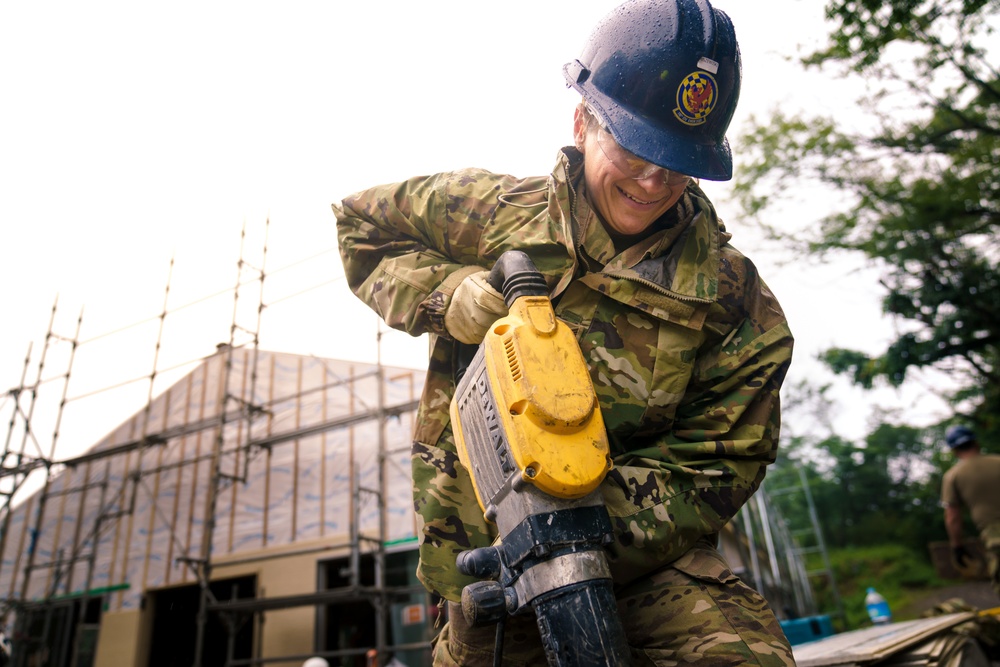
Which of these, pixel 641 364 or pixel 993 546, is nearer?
pixel 641 364

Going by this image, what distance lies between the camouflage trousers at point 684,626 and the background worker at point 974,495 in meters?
4.41

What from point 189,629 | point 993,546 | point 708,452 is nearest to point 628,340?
Answer: point 708,452

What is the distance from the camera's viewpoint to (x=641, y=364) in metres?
1.49

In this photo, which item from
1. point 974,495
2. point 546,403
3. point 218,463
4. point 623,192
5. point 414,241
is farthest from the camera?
point 218,463

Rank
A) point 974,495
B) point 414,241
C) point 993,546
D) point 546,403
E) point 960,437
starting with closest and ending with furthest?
point 546,403, point 414,241, point 993,546, point 974,495, point 960,437

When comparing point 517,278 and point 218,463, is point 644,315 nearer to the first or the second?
point 517,278

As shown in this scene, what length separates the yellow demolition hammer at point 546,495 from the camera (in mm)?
1080

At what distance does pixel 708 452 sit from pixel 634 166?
2.13ft

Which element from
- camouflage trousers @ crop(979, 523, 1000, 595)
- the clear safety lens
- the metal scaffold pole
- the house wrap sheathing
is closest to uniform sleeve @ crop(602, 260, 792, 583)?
the clear safety lens

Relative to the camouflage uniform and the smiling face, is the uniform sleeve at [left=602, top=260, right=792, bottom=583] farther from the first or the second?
the smiling face

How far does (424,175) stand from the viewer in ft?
5.91

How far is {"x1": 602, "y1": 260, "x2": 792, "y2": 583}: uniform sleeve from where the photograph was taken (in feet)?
4.49

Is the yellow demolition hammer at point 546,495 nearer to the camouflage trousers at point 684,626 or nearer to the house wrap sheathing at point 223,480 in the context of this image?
the camouflage trousers at point 684,626

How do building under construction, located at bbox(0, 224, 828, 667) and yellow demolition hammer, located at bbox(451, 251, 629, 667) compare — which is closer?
yellow demolition hammer, located at bbox(451, 251, 629, 667)
